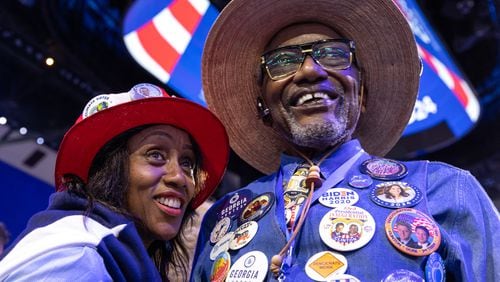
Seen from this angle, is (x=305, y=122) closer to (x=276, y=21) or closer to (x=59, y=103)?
(x=276, y=21)

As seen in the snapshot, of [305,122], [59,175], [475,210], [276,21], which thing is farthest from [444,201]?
[59,175]

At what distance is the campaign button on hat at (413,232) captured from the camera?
47.8 inches

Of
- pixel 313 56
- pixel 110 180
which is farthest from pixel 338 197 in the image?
pixel 110 180

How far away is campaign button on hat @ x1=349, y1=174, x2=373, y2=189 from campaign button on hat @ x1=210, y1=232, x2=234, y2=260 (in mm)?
324

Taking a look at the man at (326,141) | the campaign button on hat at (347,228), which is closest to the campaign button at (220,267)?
the man at (326,141)

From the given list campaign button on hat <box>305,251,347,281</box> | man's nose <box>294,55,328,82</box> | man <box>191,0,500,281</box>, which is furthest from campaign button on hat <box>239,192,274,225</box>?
man's nose <box>294,55,328,82</box>

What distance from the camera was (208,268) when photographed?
1.48 meters

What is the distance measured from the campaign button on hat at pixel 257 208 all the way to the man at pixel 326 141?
0.01m

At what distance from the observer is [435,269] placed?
120 cm

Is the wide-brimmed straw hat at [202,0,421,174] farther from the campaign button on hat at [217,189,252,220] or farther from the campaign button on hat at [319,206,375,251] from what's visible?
the campaign button on hat at [319,206,375,251]

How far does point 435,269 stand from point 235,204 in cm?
58

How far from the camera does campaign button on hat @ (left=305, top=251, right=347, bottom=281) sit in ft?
4.01

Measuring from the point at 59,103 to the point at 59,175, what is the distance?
4.35 meters

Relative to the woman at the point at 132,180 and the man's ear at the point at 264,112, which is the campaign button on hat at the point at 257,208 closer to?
the woman at the point at 132,180
